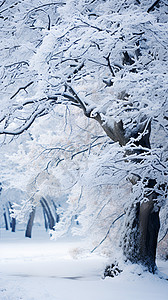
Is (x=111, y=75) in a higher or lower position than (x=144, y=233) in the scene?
higher

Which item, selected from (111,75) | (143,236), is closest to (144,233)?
(143,236)

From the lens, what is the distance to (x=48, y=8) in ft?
32.2

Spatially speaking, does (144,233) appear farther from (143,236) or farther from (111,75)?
(111,75)

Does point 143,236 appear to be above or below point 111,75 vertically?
below

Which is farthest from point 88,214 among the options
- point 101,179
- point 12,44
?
point 12,44

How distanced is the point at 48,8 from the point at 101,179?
4.42 meters

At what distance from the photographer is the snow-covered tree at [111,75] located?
7273 mm

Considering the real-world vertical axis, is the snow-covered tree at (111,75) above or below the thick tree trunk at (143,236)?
above

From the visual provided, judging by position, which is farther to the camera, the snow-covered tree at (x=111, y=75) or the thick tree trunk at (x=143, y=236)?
the thick tree trunk at (x=143, y=236)

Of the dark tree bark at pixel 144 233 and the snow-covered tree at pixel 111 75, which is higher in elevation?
the snow-covered tree at pixel 111 75

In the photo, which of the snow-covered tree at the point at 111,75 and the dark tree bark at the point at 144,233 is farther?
the dark tree bark at the point at 144,233

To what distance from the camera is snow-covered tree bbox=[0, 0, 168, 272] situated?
7.27 meters

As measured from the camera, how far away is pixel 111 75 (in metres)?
10.1

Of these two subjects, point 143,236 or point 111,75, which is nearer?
point 111,75
